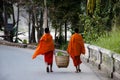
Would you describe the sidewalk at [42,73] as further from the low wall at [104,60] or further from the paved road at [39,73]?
the low wall at [104,60]

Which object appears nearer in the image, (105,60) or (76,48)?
(105,60)

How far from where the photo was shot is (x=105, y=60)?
53.6 feet

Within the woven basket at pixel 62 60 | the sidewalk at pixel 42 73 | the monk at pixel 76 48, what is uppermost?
the monk at pixel 76 48

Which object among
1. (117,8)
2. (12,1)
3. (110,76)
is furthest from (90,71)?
(12,1)

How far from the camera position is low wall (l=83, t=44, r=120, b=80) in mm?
A: 13828

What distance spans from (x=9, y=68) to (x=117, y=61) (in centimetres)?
641

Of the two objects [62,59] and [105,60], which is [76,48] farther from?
[105,60]

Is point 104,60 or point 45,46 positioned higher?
point 45,46

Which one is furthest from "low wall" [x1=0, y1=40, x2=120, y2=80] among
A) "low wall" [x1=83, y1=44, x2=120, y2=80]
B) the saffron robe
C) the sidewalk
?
the saffron robe

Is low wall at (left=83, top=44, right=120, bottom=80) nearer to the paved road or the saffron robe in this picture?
the paved road

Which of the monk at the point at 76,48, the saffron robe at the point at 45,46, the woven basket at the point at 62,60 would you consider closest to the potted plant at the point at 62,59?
the woven basket at the point at 62,60

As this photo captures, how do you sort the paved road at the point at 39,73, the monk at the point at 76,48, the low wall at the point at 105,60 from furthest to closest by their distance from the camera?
the monk at the point at 76,48 < the paved road at the point at 39,73 < the low wall at the point at 105,60

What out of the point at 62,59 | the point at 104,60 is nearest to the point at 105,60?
the point at 104,60

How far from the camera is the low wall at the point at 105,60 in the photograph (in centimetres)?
1383
